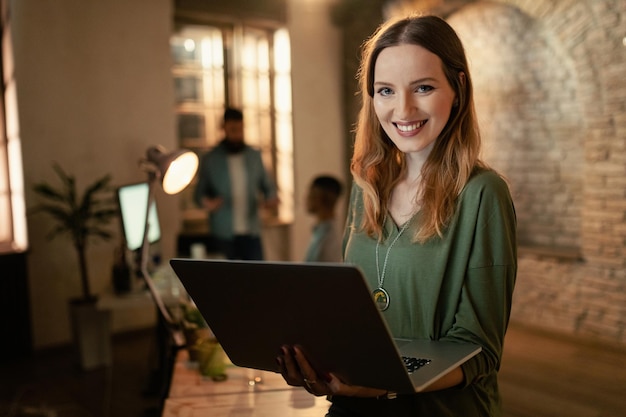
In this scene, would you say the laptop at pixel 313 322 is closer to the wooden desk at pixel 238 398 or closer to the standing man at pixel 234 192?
the wooden desk at pixel 238 398

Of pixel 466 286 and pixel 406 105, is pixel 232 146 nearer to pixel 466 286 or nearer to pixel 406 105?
pixel 406 105

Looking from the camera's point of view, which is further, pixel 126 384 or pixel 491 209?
pixel 126 384

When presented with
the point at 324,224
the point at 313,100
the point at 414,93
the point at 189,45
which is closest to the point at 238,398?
the point at 414,93

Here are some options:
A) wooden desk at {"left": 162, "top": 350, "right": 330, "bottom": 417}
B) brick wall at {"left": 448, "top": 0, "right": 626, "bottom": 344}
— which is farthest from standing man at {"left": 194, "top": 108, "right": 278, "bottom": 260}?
wooden desk at {"left": 162, "top": 350, "right": 330, "bottom": 417}

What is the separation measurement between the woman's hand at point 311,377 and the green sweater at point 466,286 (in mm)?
179

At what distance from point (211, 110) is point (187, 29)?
702mm

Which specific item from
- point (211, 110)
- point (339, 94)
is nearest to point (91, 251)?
point (211, 110)

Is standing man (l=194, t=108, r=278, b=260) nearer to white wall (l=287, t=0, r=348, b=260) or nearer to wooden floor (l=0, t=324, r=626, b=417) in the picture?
wooden floor (l=0, t=324, r=626, b=417)

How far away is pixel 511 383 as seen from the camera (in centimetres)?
338

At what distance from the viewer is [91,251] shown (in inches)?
179

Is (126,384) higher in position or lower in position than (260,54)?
lower

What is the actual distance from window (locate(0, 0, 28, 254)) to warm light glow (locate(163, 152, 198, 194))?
2643 mm

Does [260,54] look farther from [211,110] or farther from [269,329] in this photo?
[269,329]

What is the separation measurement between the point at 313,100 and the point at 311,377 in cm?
505
